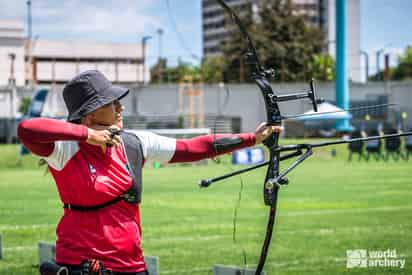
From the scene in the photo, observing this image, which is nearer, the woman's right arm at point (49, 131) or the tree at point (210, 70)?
the woman's right arm at point (49, 131)

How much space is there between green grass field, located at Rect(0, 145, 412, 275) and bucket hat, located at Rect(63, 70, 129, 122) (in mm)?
5084

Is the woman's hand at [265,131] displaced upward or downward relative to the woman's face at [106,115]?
downward

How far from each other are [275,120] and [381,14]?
3.43 m

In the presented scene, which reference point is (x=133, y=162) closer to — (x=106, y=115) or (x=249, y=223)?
(x=106, y=115)

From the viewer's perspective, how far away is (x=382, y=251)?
10.6 metres

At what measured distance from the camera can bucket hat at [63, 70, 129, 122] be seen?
4.87 meters

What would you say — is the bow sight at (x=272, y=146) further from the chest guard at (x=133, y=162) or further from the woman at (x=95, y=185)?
the woman at (x=95, y=185)

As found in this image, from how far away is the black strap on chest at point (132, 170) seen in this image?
4.88 m

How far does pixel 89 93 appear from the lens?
16.1ft

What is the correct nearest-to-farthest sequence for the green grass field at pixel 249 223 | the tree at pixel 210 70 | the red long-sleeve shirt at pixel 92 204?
1. the red long-sleeve shirt at pixel 92 204
2. the green grass field at pixel 249 223
3. the tree at pixel 210 70

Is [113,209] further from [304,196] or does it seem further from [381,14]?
[304,196]

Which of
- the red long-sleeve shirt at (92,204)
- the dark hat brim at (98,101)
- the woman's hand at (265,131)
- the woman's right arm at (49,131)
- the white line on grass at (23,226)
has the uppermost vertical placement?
the dark hat brim at (98,101)

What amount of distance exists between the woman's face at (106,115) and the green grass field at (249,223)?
16.5 feet

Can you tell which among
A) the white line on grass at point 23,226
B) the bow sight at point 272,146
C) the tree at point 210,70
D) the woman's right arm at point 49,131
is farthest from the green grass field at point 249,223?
the tree at point 210,70
